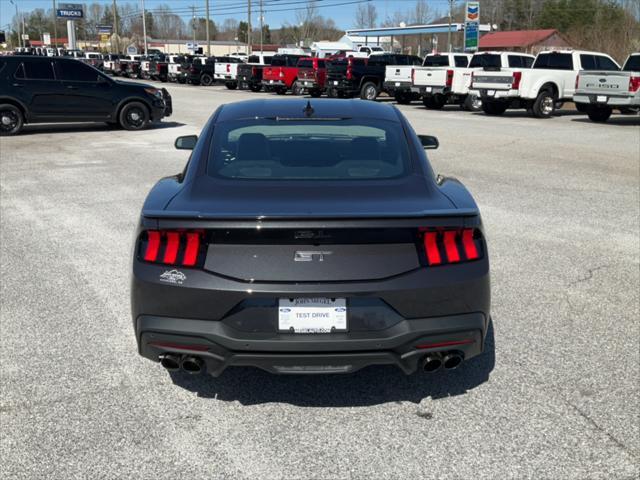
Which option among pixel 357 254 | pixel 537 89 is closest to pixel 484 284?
pixel 357 254

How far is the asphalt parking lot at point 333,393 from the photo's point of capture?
3.26 meters

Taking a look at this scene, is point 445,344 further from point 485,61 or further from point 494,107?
point 485,61

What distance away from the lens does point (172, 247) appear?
337 cm

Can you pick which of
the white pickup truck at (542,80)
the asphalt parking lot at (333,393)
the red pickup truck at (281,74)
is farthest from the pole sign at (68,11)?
the asphalt parking lot at (333,393)

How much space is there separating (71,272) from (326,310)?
362 centimetres

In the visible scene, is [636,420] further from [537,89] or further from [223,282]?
[537,89]

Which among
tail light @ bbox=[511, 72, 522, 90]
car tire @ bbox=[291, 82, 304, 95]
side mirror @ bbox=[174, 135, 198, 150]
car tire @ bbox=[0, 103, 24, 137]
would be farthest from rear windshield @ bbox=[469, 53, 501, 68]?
side mirror @ bbox=[174, 135, 198, 150]

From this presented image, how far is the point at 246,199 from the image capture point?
3.55 metres

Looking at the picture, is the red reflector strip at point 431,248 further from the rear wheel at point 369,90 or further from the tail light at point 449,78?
the rear wheel at point 369,90

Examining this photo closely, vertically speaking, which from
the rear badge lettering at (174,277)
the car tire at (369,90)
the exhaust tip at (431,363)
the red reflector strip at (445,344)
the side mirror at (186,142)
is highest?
the car tire at (369,90)

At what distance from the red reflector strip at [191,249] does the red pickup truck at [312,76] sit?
29413mm

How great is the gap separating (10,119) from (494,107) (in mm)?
15749

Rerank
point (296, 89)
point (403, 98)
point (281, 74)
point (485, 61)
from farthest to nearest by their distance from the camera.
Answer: point (281, 74)
point (296, 89)
point (403, 98)
point (485, 61)

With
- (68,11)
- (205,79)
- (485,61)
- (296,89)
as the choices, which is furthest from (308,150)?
(68,11)
